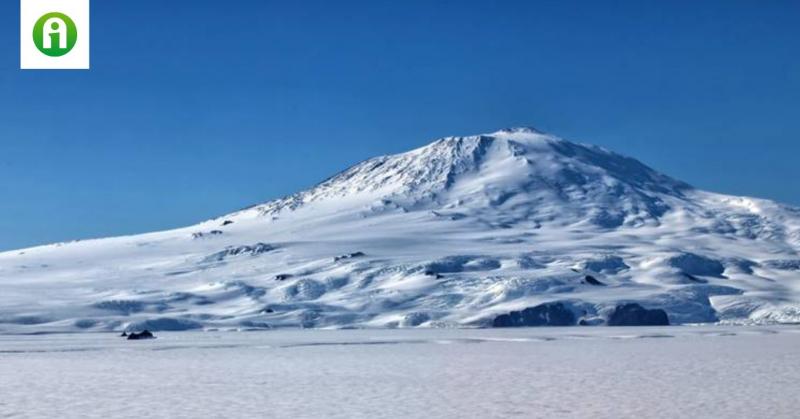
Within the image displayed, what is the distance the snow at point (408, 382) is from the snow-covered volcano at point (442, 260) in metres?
55.6

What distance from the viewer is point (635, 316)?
101938mm

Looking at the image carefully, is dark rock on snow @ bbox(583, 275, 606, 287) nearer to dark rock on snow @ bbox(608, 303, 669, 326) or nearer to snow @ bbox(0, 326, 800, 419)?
dark rock on snow @ bbox(608, 303, 669, 326)

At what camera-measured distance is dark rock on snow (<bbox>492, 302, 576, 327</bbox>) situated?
99.3m

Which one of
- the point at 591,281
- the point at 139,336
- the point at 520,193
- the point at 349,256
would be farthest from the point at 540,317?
the point at 520,193

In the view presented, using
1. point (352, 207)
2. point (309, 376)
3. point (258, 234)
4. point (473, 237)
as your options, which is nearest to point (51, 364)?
point (309, 376)

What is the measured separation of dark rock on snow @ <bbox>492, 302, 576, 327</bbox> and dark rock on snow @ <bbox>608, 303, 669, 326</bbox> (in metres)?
4.00

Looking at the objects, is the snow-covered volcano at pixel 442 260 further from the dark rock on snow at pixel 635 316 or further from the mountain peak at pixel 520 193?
the dark rock on snow at pixel 635 316

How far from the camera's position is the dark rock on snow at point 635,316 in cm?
10094

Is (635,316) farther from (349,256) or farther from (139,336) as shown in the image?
(349,256)

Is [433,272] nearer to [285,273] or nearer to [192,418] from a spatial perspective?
[285,273]

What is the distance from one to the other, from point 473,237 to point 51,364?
116 metres

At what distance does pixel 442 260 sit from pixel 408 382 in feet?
328

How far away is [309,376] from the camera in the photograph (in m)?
35.8

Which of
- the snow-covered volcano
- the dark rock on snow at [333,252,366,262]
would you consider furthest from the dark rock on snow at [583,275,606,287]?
the dark rock on snow at [333,252,366,262]
